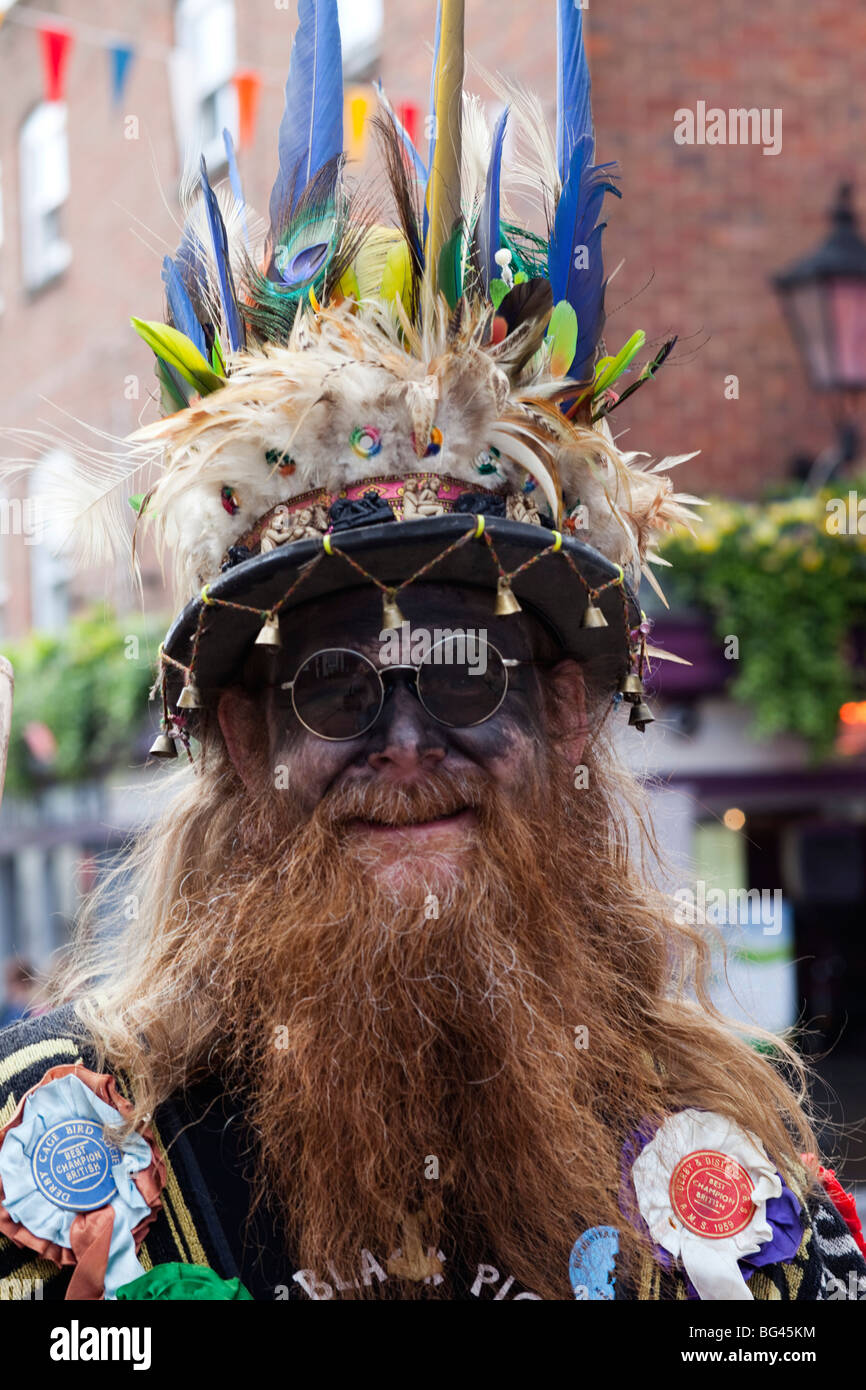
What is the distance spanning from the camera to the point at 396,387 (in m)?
2.00

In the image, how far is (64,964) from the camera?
2477 mm

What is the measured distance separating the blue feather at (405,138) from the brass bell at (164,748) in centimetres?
89

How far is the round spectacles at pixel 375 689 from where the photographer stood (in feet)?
6.48

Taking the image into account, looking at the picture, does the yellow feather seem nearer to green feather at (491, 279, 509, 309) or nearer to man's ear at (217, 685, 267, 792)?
green feather at (491, 279, 509, 309)

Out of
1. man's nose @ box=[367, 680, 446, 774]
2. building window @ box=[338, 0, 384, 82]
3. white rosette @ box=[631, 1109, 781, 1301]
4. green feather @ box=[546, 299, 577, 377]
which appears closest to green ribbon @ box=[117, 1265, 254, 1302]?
white rosette @ box=[631, 1109, 781, 1301]

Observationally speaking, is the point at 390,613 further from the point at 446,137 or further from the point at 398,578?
the point at 446,137

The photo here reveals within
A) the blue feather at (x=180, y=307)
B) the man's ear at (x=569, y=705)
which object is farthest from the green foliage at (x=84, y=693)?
the man's ear at (x=569, y=705)

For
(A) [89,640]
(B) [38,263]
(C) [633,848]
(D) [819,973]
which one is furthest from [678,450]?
(B) [38,263]

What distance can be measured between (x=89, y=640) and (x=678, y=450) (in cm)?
462

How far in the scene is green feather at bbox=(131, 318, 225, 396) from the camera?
2068 millimetres

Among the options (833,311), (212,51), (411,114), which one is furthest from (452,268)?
(212,51)

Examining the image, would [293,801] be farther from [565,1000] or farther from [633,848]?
[633,848]

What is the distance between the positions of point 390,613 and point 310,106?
2.51ft

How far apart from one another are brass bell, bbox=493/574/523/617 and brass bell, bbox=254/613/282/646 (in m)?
0.29
